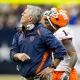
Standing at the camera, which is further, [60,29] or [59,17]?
[59,17]

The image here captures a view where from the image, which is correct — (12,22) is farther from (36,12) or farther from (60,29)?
(36,12)

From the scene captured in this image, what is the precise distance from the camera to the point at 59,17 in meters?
8.34

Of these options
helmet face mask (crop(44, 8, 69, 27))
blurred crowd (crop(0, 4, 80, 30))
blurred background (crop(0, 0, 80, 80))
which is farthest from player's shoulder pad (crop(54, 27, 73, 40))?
blurred crowd (crop(0, 4, 80, 30))

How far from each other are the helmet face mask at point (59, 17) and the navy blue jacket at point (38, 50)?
2.96 feet

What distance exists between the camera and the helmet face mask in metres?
8.30

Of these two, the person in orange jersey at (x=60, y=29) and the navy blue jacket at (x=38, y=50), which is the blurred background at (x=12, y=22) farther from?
the navy blue jacket at (x=38, y=50)

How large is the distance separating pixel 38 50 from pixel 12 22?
10.0m

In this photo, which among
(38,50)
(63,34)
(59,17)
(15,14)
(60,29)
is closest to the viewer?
(38,50)

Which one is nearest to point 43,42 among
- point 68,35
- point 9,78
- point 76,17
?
point 68,35

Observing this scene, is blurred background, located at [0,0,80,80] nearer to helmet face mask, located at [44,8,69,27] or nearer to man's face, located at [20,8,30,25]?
helmet face mask, located at [44,8,69,27]

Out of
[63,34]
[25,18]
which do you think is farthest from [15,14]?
[25,18]

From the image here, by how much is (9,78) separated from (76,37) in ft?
8.16

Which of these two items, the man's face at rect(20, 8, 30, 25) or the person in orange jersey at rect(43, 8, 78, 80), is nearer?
the man's face at rect(20, 8, 30, 25)

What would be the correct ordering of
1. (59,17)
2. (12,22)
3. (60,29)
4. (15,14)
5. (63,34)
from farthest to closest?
(15,14), (12,22), (59,17), (60,29), (63,34)
